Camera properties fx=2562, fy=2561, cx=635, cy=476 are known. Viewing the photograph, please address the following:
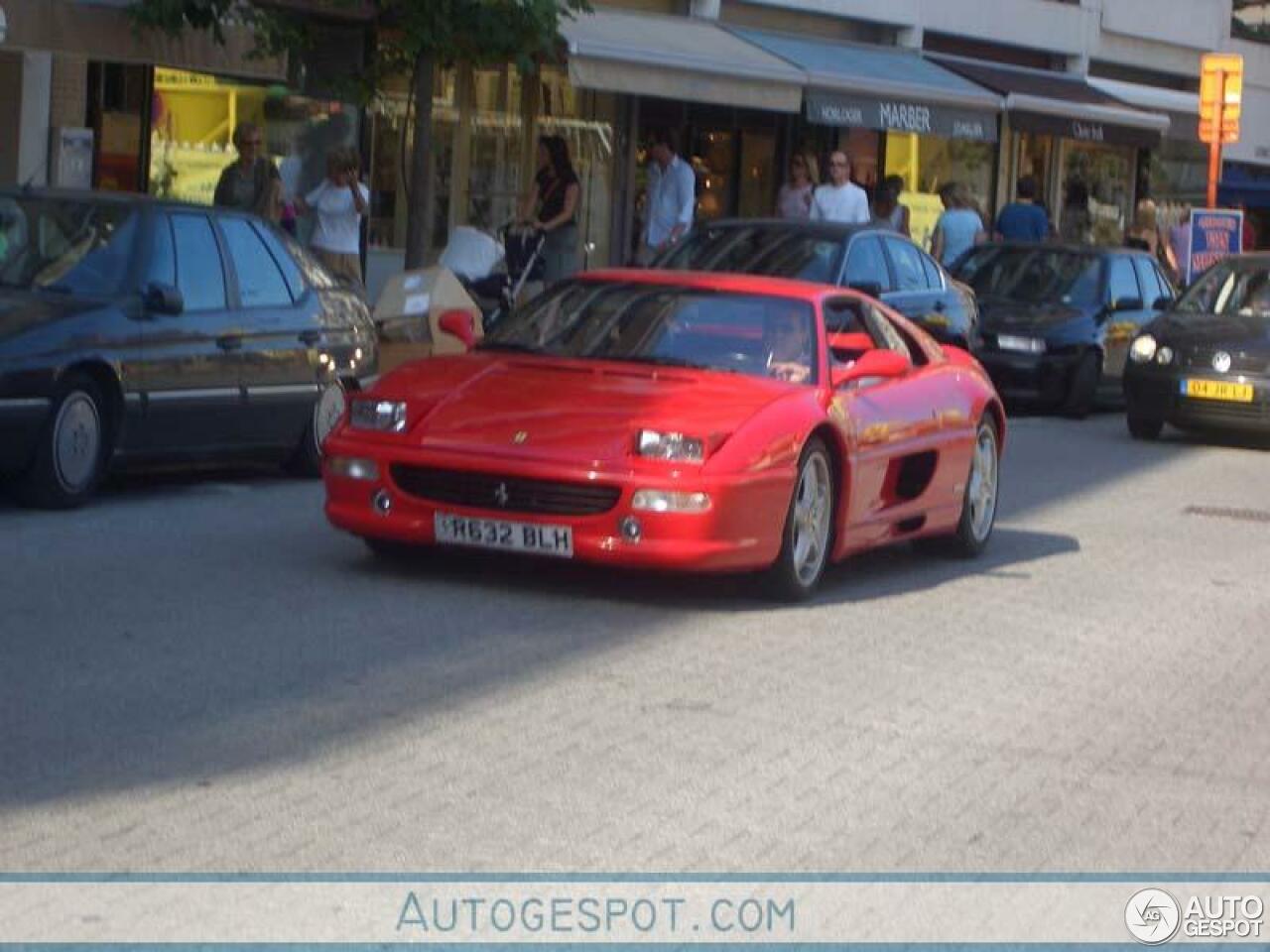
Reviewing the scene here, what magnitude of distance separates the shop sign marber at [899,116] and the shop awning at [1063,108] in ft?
4.32

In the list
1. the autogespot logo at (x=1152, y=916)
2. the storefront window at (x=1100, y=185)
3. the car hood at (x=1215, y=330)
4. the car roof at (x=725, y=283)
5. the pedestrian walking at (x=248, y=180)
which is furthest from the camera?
the storefront window at (x=1100, y=185)

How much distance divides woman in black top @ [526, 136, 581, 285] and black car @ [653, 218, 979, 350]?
2566mm

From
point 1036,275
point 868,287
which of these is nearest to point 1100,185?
point 1036,275

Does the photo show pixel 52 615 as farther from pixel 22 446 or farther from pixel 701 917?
pixel 701 917

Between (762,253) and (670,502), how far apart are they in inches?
352

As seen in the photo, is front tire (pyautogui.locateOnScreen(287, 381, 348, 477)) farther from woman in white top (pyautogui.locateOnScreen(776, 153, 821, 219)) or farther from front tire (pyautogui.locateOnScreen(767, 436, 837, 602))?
woman in white top (pyautogui.locateOnScreen(776, 153, 821, 219))

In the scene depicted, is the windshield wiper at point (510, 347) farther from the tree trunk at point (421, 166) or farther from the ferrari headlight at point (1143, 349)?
the ferrari headlight at point (1143, 349)

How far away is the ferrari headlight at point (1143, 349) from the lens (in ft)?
67.2

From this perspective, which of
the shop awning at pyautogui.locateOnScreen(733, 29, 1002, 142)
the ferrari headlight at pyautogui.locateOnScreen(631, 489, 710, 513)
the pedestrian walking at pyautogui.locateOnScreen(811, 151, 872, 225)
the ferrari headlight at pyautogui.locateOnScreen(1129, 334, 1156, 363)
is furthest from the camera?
the shop awning at pyautogui.locateOnScreen(733, 29, 1002, 142)

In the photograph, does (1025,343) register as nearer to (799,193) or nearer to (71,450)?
(799,193)

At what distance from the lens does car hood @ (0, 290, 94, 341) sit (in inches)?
454

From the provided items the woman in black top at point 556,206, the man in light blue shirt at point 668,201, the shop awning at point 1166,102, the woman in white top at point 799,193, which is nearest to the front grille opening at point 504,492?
the woman in black top at point 556,206

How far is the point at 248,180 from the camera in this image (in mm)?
19625

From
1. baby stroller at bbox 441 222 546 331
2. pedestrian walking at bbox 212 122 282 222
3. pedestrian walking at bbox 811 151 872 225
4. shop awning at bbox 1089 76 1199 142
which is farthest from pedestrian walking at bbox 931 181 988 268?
shop awning at bbox 1089 76 1199 142
